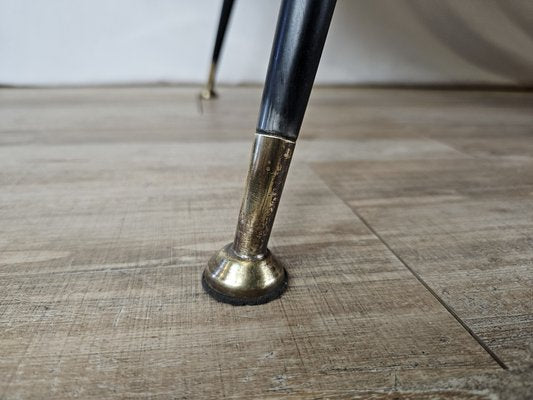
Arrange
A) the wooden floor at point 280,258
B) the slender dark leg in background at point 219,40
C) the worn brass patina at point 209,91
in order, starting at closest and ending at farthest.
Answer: the wooden floor at point 280,258, the slender dark leg in background at point 219,40, the worn brass patina at point 209,91

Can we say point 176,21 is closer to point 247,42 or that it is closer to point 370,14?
point 247,42

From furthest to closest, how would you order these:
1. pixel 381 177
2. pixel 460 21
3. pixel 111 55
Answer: pixel 460 21
pixel 111 55
pixel 381 177

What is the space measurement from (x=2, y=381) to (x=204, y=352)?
98 millimetres

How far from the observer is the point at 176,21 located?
1088mm

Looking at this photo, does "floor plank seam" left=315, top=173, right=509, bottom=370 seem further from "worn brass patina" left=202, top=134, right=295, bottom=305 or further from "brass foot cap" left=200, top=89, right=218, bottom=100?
"brass foot cap" left=200, top=89, right=218, bottom=100

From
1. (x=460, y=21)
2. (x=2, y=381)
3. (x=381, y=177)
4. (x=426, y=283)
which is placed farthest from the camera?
(x=460, y=21)

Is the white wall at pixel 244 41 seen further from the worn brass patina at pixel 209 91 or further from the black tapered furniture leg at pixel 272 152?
the black tapered furniture leg at pixel 272 152

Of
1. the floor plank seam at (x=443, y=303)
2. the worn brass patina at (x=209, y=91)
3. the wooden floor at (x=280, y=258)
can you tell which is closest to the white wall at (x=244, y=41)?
the worn brass patina at (x=209, y=91)

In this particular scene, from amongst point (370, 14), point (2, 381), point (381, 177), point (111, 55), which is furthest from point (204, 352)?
point (370, 14)

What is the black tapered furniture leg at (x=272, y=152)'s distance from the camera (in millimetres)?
278

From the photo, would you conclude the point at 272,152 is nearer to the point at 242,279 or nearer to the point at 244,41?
the point at 242,279

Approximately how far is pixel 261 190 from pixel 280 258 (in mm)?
87

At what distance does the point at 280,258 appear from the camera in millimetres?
378

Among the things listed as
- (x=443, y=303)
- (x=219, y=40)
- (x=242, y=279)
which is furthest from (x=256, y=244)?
(x=219, y=40)
